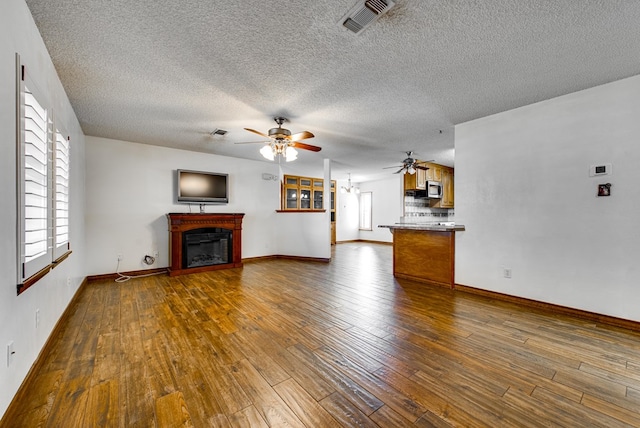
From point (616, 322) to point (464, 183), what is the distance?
7.08 feet

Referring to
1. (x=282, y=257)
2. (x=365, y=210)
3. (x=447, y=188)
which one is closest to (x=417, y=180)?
(x=447, y=188)

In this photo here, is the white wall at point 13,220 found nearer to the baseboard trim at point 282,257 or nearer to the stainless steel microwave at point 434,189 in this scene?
the baseboard trim at point 282,257

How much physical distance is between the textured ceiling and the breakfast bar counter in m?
1.66

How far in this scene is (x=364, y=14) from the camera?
1720 millimetres

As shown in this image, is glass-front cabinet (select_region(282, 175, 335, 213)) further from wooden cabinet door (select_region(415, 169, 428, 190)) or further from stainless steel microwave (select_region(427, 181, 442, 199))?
stainless steel microwave (select_region(427, 181, 442, 199))

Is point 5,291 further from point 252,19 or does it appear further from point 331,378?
point 252,19

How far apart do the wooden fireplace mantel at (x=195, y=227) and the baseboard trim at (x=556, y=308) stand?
416 cm

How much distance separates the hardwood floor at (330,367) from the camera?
1.46 metres

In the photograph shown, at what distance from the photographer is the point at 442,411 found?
1479 millimetres

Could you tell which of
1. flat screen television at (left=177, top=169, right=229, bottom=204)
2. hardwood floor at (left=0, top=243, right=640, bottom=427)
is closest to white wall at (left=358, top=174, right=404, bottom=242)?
flat screen television at (left=177, top=169, right=229, bottom=204)

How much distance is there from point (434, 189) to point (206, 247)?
19.7ft

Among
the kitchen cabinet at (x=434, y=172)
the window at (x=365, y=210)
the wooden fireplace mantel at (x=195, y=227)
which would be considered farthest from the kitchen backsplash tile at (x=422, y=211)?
the wooden fireplace mantel at (x=195, y=227)

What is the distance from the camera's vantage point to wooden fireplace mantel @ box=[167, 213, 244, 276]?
4.79m

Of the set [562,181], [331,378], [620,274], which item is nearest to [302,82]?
[331,378]
